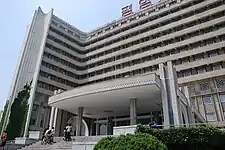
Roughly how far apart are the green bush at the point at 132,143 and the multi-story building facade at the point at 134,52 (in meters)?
20.5

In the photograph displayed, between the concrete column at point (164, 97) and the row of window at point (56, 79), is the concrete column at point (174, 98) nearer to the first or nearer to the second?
the concrete column at point (164, 97)

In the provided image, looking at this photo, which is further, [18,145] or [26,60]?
[26,60]

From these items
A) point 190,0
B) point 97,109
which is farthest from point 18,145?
point 190,0

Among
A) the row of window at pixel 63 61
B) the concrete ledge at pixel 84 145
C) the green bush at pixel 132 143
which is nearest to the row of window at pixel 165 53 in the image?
the row of window at pixel 63 61

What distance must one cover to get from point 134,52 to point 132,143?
121 ft

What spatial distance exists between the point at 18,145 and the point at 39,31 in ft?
107

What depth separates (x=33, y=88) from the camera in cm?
3847

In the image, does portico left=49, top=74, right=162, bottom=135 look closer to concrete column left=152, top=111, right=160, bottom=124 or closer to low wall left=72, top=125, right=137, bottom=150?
concrete column left=152, top=111, right=160, bottom=124

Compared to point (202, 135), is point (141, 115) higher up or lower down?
higher up

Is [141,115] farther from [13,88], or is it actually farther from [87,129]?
[13,88]

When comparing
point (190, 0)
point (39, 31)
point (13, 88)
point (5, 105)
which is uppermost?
point (190, 0)

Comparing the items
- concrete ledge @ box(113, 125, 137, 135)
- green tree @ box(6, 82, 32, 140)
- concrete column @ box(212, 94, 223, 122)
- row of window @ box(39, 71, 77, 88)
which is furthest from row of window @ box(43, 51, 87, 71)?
concrete ledge @ box(113, 125, 137, 135)

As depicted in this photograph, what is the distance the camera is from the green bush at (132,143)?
8.25 meters

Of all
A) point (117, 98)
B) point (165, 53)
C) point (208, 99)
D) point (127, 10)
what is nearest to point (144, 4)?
point (127, 10)
